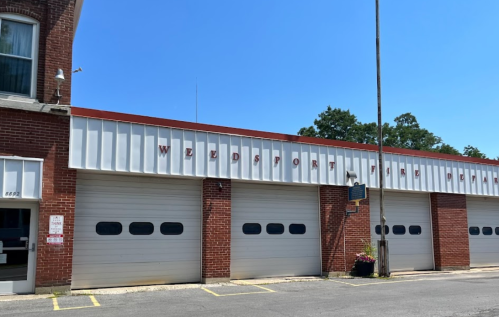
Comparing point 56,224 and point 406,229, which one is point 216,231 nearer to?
point 56,224

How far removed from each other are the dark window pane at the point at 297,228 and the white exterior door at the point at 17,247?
8.24 m

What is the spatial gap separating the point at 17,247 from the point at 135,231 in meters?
3.19

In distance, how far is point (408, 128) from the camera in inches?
2522

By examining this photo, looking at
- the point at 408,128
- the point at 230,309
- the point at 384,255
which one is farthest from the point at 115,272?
the point at 408,128

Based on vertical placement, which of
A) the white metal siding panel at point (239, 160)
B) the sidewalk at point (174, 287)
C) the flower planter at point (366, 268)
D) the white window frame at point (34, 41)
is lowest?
the sidewalk at point (174, 287)

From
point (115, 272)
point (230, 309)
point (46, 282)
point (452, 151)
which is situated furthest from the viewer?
point (452, 151)

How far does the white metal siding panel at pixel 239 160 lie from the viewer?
12.5m

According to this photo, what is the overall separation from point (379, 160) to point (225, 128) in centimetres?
608

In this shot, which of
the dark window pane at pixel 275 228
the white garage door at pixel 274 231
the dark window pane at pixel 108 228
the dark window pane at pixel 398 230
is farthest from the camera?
the dark window pane at pixel 398 230

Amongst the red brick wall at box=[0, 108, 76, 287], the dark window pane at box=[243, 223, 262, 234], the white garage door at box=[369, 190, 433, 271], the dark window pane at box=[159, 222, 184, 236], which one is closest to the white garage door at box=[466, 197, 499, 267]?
the white garage door at box=[369, 190, 433, 271]


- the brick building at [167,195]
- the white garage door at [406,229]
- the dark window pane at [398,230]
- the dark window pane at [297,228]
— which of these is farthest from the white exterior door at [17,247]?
A: the dark window pane at [398,230]

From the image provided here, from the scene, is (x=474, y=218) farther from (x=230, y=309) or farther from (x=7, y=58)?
(x=7, y=58)

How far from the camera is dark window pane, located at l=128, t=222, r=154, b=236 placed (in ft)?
43.6

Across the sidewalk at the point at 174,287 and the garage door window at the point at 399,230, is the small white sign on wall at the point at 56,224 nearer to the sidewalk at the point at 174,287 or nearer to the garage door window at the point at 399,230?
the sidewalk at the point at 174,287
